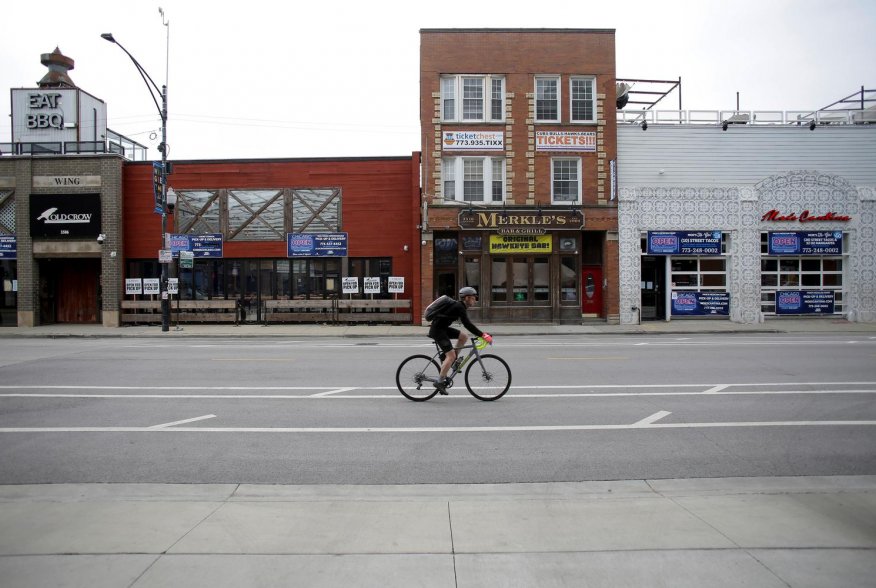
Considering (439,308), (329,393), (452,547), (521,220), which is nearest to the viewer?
(452,547)

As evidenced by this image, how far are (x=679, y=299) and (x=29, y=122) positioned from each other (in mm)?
32037

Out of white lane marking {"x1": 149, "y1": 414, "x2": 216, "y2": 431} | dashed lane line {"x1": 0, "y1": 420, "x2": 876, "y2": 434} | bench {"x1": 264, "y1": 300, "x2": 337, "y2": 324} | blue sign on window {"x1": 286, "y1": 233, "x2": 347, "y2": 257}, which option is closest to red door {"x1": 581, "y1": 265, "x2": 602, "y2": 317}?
blue sign on window {"x1": 286, "y1": 233, "x2": 347, "y2": 257}

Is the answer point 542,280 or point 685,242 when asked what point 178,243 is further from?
point 685,242

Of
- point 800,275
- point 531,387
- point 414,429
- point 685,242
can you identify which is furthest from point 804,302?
point 414,429

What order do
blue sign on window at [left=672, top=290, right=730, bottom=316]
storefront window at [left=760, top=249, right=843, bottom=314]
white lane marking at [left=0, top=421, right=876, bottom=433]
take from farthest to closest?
storefront window at [left=760, top=249, right=843, bottom=314] < blue sign on window at [left=672, top=290, right=730, bottom=316] < white lane marking at [left=0, top=421, right=876, bottom=433]

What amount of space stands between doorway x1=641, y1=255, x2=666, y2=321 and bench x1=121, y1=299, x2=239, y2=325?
17604 millimetres

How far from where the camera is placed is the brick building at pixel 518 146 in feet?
81.5

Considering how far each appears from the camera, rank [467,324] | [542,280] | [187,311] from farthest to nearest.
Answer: [187,311]
[542,280]
[467,324]

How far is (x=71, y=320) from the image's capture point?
27344 mm

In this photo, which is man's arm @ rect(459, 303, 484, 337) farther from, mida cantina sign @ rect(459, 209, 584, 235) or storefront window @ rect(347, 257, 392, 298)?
storefront window @ rect(347, 257, 392, 298)

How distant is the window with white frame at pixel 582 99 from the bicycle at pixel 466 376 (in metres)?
18.5

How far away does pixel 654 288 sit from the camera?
25875mm

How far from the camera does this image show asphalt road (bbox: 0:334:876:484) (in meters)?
6.14

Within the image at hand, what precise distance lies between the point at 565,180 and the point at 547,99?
11.5 ft
